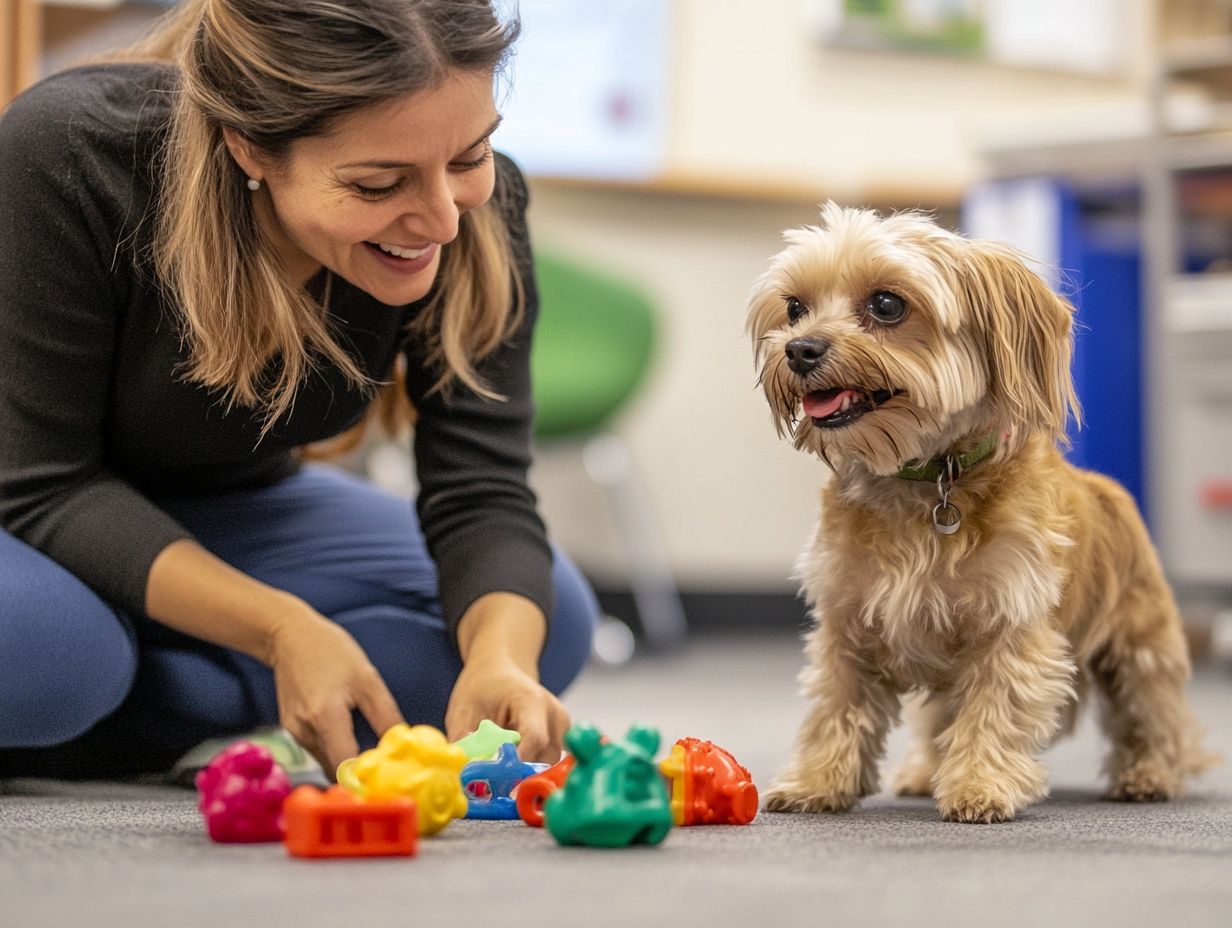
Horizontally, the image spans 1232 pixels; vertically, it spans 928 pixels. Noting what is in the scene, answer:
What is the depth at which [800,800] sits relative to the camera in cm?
136

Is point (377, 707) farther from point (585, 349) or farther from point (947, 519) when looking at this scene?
point (585, 349)

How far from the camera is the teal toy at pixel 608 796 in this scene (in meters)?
1.09

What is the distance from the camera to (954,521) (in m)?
1.32

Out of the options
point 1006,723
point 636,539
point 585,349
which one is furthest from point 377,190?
point 636,539

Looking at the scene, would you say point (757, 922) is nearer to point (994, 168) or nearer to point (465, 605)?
point (465, 605)

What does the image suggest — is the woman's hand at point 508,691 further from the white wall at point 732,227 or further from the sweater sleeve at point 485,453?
the white wall at point 732,227

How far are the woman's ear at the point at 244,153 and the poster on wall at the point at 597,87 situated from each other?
2.33 meters

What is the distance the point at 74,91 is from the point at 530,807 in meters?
0.75

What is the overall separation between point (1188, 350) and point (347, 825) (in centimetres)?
225

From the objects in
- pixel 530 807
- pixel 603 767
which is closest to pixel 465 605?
pixel 530 807

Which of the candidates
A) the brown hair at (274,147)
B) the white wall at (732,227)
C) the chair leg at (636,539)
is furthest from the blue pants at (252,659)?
the white wall at (732,227)

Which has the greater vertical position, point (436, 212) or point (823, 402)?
point (436, 212)

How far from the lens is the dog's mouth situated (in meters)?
1.32

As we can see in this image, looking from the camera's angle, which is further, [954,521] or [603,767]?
[954,521]
